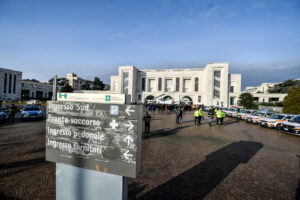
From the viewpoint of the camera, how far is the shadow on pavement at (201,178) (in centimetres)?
327

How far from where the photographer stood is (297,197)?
3312mm

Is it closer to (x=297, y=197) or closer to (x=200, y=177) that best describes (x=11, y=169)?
(x=200, y=177)

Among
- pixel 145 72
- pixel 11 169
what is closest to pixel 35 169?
pixel 11 169

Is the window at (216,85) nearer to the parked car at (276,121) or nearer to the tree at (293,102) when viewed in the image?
the tree at (293,102)

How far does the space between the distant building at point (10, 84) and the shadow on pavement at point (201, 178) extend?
3230 inches

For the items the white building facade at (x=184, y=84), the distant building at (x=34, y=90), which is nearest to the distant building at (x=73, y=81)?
the distant building at (x=34, y=90)

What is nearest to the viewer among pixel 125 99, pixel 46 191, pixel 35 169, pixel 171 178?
pixel 125 99

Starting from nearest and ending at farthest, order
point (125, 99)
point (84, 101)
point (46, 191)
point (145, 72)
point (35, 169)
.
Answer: point (125, 99)
point (84, 101)
point (46, 191)
point (35, 169)
point (145, 72)

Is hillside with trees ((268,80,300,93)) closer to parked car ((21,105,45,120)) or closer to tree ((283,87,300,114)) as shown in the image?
tree ((283,87,300,114))

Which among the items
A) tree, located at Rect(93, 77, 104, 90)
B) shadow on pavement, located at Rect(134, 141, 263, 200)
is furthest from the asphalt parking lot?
tree, located at Rect(93, 77, 104, 90)

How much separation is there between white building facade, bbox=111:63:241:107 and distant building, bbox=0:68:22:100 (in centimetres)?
4381

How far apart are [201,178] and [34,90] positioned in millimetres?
99502

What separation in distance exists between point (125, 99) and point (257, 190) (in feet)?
13.3

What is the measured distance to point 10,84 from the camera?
6506cm
